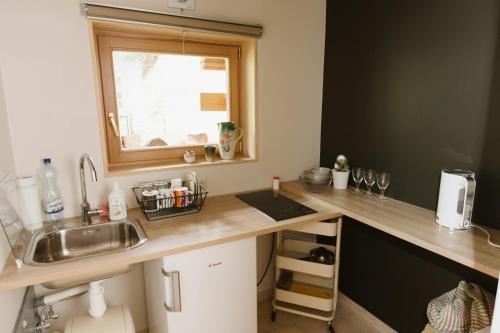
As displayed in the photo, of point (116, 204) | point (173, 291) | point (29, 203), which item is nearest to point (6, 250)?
point (29, 203)

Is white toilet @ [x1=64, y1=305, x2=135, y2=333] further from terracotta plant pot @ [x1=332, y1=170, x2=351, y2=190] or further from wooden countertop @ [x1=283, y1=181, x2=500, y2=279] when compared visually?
terracotta plant pot @ [x1=332, y1=170, x2=351, y2=190]

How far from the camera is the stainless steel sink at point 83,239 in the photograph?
1.44 m

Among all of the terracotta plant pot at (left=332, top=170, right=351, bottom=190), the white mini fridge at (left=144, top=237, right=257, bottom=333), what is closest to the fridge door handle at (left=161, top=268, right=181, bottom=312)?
the white mini fridge at (left=144, top=237, right=257, bottom=333)

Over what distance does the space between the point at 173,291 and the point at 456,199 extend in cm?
131

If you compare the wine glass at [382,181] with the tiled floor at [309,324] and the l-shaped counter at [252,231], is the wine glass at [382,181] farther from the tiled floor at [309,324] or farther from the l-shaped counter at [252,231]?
the tiled floor at [309,324]

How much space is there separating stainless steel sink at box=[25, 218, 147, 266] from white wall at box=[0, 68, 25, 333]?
0.17m

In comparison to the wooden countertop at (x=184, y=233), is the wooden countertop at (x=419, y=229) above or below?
above

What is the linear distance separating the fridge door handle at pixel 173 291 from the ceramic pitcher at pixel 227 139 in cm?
92

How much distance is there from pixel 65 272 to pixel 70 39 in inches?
42.9

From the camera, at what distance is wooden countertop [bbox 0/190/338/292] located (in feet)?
3.74

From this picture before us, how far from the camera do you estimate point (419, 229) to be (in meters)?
1.43

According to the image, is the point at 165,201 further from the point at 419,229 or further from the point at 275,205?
the point at 419,229

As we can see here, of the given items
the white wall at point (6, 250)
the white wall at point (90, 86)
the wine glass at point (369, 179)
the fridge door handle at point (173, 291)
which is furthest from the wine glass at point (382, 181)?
the white wall at point (6, 250)

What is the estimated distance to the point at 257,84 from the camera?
2.05 meters
